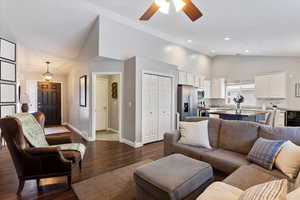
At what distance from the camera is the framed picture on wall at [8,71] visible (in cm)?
379

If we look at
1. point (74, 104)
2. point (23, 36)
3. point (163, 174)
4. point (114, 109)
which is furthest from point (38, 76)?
point (163, 174)

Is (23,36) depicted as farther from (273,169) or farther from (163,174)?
(273,169)

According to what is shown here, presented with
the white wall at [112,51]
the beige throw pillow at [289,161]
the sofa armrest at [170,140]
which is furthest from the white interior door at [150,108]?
the beige throw pillow at [289,161]

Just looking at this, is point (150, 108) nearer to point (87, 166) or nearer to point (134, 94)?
point (134, 94)

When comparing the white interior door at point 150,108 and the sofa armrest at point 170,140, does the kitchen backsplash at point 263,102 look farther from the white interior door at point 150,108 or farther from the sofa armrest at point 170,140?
the sofa armrest at point 170,140

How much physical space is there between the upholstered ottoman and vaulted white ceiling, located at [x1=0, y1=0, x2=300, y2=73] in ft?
9.51

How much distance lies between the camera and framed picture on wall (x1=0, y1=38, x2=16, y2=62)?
3.79m

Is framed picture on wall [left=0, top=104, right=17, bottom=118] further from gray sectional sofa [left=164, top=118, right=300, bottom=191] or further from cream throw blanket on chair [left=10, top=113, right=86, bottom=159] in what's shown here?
gray sectional sofa [left=164, top=118, right=300, bottom=191]

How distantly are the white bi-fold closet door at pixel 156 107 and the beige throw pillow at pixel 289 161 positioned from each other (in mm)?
2947

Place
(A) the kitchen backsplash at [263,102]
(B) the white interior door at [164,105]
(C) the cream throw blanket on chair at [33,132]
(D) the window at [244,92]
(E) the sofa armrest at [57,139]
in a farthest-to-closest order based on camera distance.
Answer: (D) the window at [244,92], (A) the kitchen backsplash at [263,102], (B) the white interior door at [164,105], (E) the sofa armrest at [57,139], (C) the cream throw blanket on chair at [33,132]

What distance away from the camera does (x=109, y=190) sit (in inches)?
85.1

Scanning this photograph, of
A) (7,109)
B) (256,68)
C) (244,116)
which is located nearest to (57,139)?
(7,109)

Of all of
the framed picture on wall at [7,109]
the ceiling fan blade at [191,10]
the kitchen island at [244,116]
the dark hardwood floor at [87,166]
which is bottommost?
the dark hardwood floor at [87,166]

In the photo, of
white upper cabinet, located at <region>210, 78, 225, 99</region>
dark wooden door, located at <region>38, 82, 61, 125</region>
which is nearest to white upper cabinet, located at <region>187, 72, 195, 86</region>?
white upper cabinet, located at <region>210, 78, 225, 99</region>
